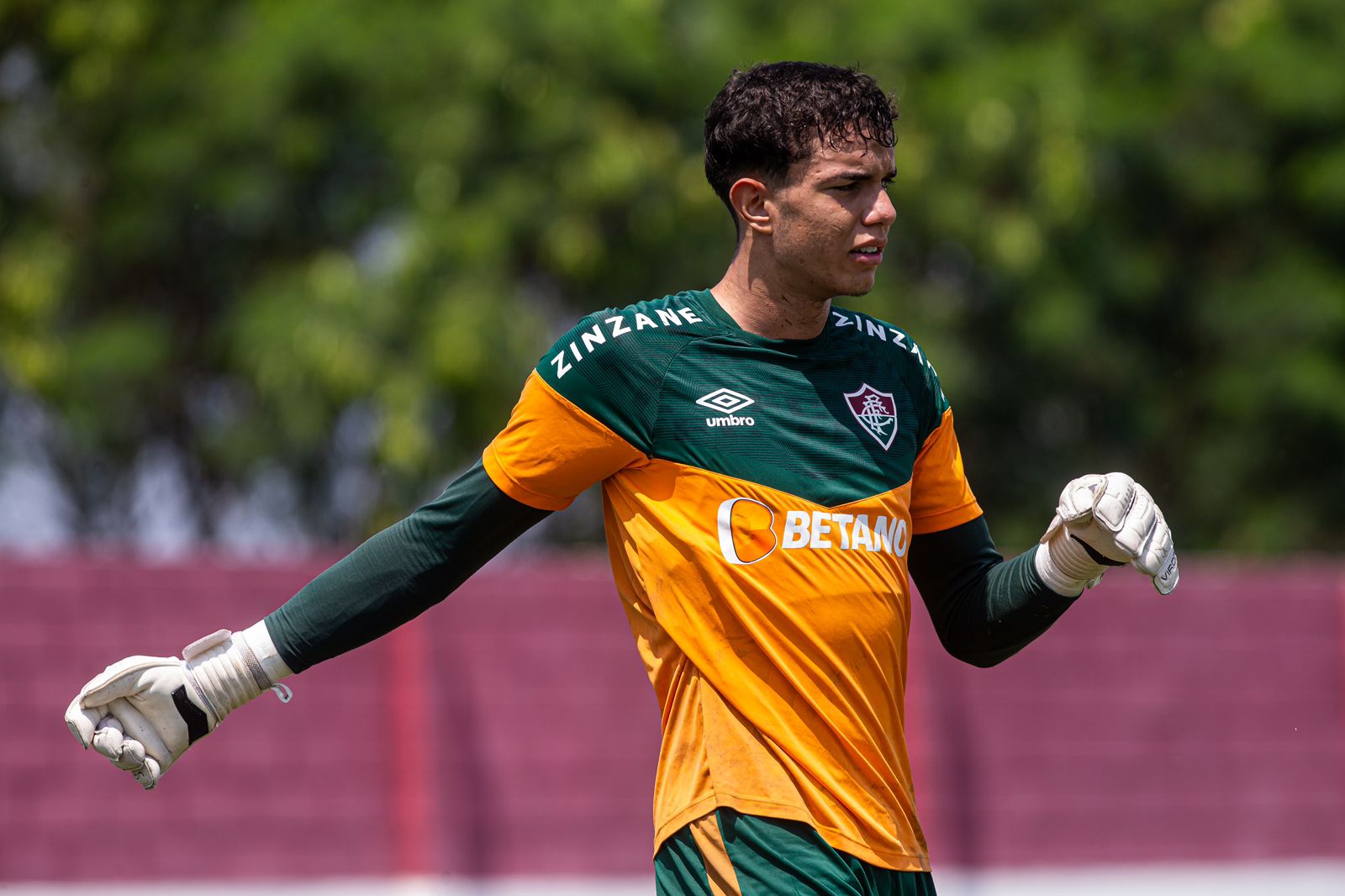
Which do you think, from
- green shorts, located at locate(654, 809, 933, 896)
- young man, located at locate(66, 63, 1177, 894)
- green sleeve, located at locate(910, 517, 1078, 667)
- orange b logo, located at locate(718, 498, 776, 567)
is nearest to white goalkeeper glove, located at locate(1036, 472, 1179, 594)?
young man, located at locate(66, 63, 1177, 894)

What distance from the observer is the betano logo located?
3.04 metres

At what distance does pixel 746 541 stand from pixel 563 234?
1145cm

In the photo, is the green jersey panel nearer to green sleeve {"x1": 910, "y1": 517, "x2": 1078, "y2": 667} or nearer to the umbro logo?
the umbro logo

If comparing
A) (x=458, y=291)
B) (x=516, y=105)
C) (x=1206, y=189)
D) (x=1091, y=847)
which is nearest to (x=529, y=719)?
A: (x=1091, y=847)

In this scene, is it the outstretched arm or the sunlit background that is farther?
the sunlit background

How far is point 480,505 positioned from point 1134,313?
1489 centimetres

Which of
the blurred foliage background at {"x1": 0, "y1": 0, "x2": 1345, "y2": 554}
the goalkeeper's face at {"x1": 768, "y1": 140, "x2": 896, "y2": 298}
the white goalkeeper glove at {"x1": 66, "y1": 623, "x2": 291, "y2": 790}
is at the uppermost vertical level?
the blurred foliage background at {"x1": 0, "y1": 0, "x2": 1345, "y2": 554}

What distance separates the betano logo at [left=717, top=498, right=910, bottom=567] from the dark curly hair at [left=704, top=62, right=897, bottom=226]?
0.61m

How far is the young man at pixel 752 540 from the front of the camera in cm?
301

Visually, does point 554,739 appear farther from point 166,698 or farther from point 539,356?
point 166,698

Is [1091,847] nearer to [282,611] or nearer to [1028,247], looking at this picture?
[1028,247]

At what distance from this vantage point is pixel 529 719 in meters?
9.74

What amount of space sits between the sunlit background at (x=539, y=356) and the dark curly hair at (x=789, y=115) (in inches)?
259

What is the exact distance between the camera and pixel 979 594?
339 centimetres
